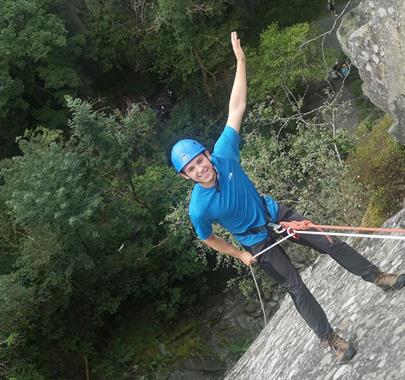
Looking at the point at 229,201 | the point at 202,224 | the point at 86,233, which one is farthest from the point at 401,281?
the point at 86,233

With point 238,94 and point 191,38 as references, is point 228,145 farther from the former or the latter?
point 191,38

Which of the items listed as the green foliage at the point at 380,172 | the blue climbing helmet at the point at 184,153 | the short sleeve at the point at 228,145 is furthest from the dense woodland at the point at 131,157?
the blue climbing helmet at the point at 184,153

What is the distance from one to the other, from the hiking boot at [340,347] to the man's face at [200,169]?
6.21ft

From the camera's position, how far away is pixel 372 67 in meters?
6.29

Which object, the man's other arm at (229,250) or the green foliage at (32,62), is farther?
the green foliage at (32,62)

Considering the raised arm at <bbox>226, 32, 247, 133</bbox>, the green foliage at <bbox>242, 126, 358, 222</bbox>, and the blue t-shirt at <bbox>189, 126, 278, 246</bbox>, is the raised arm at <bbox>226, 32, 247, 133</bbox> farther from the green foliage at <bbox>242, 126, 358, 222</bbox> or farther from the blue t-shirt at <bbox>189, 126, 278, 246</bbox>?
the green foliage at <bbox>242, 126, 358, 222</bbox>

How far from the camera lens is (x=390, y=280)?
4824 mm

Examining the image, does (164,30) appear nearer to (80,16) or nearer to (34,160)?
(80,16)

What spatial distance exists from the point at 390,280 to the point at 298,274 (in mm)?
832

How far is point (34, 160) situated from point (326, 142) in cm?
772

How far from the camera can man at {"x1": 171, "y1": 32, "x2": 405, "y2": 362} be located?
4.56 metres

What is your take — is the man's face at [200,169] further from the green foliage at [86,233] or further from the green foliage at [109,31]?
the green foliage at [109,31]

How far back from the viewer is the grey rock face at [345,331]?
4.50 meters

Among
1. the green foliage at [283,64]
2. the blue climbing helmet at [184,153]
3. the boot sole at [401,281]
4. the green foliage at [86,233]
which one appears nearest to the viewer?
the blue climbing helmet at [184,153]
